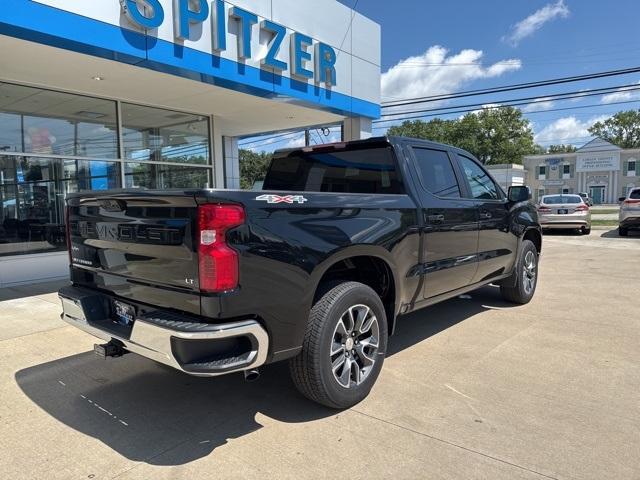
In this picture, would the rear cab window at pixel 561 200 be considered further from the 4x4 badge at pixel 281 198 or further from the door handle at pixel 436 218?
the 4x4 badge at pixel 281 198

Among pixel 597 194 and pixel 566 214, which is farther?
pixel 597 194

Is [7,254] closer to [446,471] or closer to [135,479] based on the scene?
[135,479]

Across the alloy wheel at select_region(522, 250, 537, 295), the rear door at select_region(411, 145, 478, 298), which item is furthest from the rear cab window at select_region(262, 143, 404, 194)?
the alloy wheel at select_region(522, 250, 537, 295)

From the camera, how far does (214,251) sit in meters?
2.64

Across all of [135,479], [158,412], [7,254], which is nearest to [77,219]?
[158,412]

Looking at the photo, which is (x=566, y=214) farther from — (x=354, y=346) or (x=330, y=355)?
(x=330, y=355)

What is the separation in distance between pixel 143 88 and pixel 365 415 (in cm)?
783

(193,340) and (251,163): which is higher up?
(251,163)

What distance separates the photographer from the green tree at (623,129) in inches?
3346

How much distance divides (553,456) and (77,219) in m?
3.59

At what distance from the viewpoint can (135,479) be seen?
8.60 feet

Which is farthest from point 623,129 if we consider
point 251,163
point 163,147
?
point 163,147

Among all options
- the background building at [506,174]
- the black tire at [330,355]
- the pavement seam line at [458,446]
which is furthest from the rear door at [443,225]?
the background building at [506,174]

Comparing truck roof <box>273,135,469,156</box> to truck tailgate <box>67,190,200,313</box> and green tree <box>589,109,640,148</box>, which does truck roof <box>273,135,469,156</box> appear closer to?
truck tailgate <box>67,190,200,313</box>
